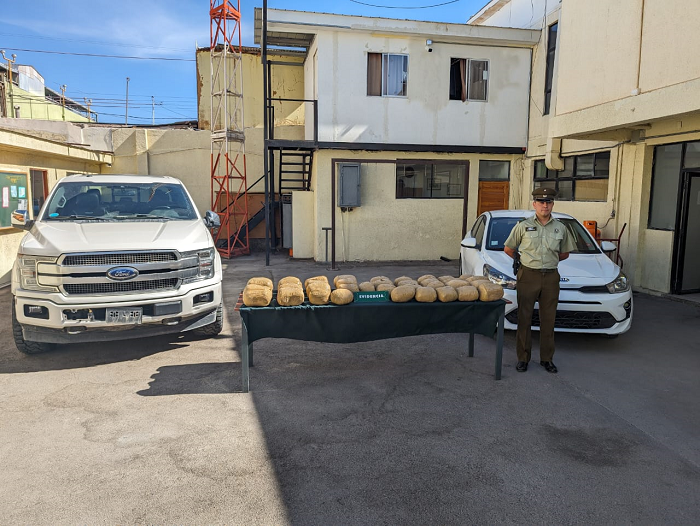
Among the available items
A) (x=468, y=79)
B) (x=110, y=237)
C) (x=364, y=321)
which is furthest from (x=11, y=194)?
(x=468, y=79)

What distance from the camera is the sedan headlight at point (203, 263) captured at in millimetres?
5750

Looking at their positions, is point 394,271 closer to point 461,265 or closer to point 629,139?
point 461,265

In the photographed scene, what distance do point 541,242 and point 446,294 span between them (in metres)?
1.19

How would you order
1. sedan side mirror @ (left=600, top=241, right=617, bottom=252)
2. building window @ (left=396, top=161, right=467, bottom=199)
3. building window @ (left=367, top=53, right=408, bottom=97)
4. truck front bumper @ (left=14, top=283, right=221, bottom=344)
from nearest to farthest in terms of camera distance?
truck front bumper @ (left=14, top=283, right=221, bottom=344) < sedan side mirror @ (left=600, top=241, right=617, bottom=252) < building window @ (left=367, top=53, right=408, bottom=97) < building window @ (left=396, top=161, right=467, bottom=199)

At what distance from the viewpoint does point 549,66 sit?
42.7 ft

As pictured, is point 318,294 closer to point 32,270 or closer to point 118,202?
point 32,270

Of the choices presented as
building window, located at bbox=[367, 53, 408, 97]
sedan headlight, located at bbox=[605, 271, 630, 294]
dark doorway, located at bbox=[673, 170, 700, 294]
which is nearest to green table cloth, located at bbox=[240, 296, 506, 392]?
sedan headlight, located at bbox=[605, 271, 630, 294]

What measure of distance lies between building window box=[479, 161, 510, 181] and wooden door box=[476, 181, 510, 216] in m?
0.13

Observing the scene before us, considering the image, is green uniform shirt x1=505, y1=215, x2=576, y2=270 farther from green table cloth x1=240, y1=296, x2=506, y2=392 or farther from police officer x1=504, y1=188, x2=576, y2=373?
green table cloth x1=240, y1=296, x2=506, y2=392

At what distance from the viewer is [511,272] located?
6.55 meters

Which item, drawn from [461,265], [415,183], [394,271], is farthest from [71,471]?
[415,183]

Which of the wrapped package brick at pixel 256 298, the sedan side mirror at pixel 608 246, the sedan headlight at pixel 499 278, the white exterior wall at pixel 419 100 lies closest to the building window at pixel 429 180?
the white exterior wall at pixel 419 100

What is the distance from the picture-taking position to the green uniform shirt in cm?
520

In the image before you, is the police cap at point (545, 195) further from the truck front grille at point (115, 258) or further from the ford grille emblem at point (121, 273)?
the ford grille emblem at point (121, 273)
